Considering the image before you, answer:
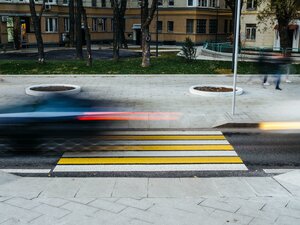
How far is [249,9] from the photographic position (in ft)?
154

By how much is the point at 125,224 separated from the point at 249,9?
44.1m

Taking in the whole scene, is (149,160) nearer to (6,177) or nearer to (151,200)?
(151,200)

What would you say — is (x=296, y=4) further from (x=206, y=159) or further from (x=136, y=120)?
(x=206, y=159)

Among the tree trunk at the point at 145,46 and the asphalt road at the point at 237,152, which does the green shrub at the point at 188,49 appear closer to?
the tree trunk at the point at 145,46

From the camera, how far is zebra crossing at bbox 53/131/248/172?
9.62m

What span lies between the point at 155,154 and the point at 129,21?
50.8m

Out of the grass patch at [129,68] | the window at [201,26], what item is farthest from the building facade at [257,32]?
the grass patch at [129,68]

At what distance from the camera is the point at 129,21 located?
195 ft

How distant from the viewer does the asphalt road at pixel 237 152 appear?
30.6ft

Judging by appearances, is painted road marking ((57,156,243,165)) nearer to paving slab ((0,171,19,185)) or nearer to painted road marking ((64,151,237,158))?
painted road marking ((64,151,237,158))

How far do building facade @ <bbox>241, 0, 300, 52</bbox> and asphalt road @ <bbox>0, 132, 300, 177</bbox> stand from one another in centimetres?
3367

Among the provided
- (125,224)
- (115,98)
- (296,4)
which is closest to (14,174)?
(125,224)

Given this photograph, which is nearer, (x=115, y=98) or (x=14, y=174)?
(x=14, y=174)

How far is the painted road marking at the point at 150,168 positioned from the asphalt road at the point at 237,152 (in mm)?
170
